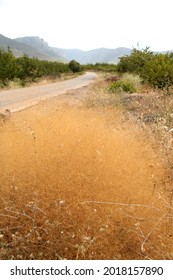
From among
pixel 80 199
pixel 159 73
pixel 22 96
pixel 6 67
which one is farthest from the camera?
pixel 6 67

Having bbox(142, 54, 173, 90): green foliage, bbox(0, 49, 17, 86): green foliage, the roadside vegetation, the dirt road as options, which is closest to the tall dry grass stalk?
the roadside vegetation

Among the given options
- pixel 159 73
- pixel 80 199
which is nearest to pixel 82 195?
pixel 80 199

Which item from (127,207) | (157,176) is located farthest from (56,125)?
(127,207)

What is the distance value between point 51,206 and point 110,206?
0.51m

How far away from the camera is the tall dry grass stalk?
3033 mm

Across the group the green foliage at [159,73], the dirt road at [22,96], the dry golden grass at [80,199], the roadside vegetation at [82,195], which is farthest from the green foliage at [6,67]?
the dry golden grass at [80,199]

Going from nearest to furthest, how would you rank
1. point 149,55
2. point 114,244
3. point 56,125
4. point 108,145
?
point 114,244 < point 108,145 < point 56,125 < point 149,55

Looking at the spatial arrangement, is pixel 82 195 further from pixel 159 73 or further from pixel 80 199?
pixel 159 73

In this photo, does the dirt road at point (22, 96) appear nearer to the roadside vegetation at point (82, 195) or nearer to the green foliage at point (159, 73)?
the green foliage at point (159, 73)

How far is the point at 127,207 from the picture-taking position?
322 centimetres

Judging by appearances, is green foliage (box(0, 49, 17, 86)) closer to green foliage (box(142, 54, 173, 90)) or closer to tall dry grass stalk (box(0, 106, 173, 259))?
green foliage (box(142, 54, 173, 90))

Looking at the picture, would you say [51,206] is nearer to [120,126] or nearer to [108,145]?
[108,145]

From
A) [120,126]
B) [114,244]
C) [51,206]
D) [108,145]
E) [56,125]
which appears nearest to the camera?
[114,244]

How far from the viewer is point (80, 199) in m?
3.29
